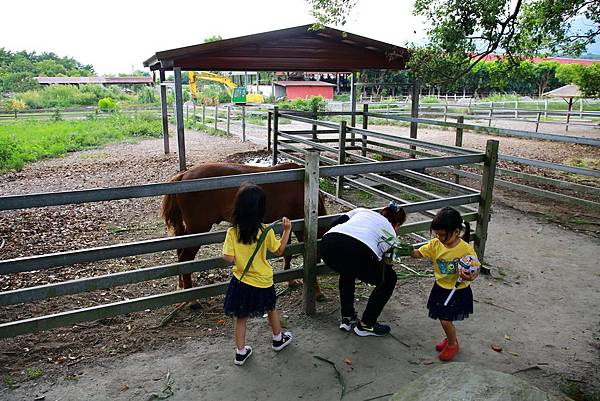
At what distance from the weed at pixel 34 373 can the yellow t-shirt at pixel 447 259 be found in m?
2.71

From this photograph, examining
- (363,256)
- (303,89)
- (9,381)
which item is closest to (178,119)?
(9,381)

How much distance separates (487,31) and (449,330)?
7436mm

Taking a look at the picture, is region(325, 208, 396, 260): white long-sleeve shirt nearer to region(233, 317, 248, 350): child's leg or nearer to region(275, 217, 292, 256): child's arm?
region(275, 217, 292, 256): child's arm

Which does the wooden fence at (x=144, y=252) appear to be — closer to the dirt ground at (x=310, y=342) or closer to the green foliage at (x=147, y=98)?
the dirt ground at (x=310, y=342)

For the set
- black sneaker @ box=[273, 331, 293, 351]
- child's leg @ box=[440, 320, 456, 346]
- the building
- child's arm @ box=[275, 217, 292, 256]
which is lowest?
black sneaker @ box=[273, 331, 293, 351]

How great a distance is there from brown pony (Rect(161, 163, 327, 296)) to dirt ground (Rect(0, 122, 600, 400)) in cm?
63

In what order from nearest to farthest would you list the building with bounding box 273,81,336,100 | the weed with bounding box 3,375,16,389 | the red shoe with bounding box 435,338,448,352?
1. the weed with bounding box 3,375,16,389
2. the red shoe with bounding box 435,338,448,352
3. the building with bounding box 273,81,336,100

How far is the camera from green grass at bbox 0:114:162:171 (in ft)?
40.5

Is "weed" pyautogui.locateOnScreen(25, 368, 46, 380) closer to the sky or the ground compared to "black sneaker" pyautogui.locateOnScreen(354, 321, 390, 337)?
closer to the ground

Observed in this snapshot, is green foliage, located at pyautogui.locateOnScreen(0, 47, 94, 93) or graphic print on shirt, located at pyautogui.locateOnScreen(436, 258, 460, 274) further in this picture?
green foliage, located at pyautogui.locateOnScreen(0, 47, 94, 93)

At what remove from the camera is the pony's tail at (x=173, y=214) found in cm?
420

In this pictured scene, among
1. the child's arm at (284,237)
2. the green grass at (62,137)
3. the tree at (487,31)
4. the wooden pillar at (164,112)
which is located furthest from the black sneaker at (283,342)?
the green grass at (62,137)

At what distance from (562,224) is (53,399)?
6613 millimetres

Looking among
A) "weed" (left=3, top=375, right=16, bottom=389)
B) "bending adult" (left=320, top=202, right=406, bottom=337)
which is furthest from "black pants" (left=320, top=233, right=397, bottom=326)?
"weed" (left=3, top=375, right=16, bottom=389)
